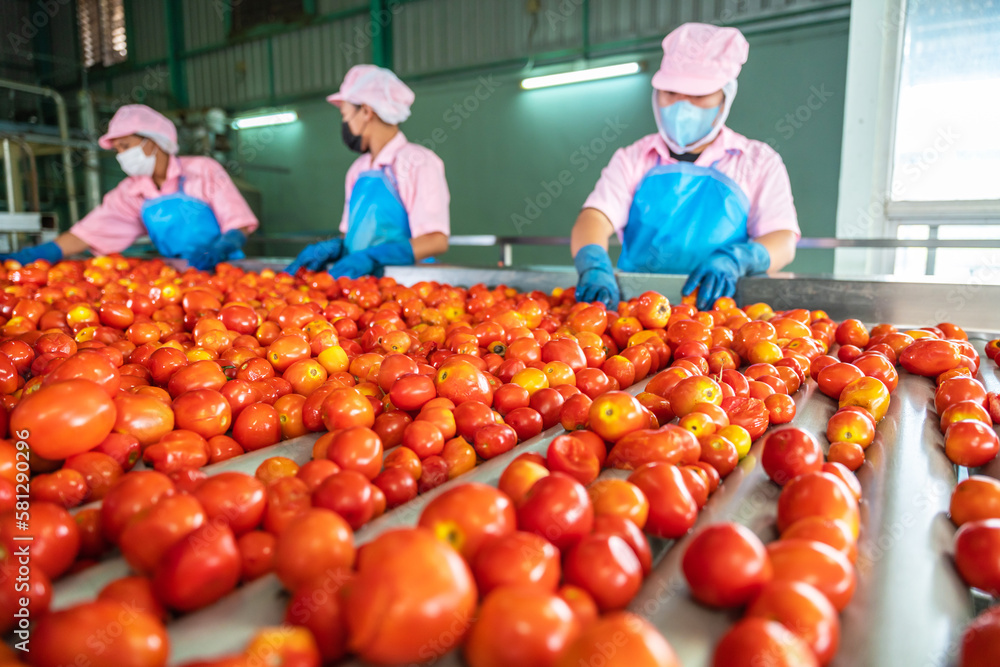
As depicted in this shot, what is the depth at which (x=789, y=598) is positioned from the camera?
0.70 metres

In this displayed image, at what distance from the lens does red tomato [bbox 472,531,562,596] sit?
724mm

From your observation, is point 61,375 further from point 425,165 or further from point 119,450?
point 425,165

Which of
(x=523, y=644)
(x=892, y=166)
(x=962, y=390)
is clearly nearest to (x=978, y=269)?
(x=892, y=166)

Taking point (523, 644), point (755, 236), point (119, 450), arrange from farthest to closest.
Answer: point (755, 236) < point (119, 450) < point (523, 644)

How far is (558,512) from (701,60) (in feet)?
10.3

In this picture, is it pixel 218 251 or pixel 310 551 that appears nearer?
pixel 310 551

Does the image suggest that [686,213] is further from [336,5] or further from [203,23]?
[203,23]

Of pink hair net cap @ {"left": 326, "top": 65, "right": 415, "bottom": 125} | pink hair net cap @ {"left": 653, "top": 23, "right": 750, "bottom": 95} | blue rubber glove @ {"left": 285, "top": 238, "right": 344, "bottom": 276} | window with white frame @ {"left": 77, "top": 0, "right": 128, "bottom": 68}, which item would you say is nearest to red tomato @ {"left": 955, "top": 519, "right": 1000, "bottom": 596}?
pink hair net cap @ {"left": 653, "top": 23, "right": 750, "bottom": 95}

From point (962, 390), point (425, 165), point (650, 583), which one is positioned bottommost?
point (650, 583)

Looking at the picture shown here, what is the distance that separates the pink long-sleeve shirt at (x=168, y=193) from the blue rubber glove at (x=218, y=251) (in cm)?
19

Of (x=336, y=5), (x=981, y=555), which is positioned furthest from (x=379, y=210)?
(x=336, y=5)

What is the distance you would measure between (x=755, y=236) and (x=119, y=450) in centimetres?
339

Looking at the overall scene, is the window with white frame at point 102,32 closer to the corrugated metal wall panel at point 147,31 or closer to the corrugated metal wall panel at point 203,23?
the corrugated metal wall panel at point 147,31

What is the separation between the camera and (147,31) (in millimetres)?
13000
